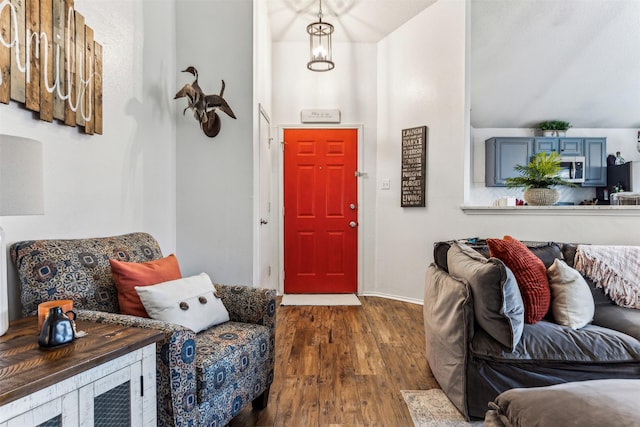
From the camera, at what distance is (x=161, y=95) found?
2.67 metres

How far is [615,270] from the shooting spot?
2.26 metres

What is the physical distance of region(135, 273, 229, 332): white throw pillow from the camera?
1606 millimetres

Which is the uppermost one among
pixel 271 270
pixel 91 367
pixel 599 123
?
pixel 599 123

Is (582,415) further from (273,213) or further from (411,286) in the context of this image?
(273,213)

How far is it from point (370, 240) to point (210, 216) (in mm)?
2192

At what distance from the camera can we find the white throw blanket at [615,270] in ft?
7.24

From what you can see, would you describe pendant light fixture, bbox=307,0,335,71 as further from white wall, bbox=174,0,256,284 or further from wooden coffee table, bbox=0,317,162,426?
wooden coffee table, bbox=0,317,162,426

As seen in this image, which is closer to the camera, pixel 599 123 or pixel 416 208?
pixel 416 208

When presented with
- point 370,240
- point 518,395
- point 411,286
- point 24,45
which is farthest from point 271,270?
point 518,395

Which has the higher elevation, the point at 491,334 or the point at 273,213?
the point at 273,213

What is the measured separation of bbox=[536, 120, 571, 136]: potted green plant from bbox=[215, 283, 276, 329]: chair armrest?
17.2 feet

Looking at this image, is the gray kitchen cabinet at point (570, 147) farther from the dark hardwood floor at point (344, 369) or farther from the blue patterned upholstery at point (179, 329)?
the blue patterned upholstery at point (179, 329)

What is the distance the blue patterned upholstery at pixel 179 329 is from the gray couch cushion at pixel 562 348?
108cm

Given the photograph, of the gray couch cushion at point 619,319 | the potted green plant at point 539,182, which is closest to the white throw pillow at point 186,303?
the gray couch cushion at point 619,319
